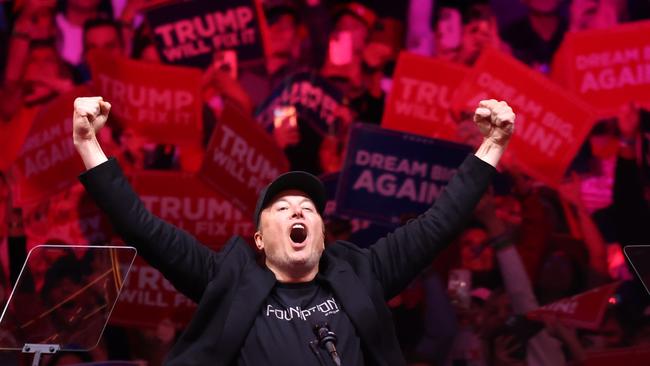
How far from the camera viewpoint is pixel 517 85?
347cm

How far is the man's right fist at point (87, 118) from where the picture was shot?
67.7 inches

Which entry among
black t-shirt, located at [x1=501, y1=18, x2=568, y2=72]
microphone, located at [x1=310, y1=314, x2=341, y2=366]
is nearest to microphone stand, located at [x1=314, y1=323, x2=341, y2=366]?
microphone, located at [x1=310, y1=314, x2=341, y2=366]

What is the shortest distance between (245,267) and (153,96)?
179 cm

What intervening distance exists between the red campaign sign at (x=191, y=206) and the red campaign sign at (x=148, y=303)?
0.23m

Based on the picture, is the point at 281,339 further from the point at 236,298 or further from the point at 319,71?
the point at 319,71

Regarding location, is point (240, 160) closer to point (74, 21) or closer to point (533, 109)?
point (74, 21)

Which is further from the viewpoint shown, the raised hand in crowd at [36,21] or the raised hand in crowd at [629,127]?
the raised hand in crowd at [36,21]

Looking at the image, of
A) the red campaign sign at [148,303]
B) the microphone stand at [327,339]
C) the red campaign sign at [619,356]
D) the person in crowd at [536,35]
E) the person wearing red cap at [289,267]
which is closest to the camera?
the microphone stand at [327,339]

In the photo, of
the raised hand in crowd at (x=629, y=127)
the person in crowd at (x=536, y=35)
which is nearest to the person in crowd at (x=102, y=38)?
the person in crowd at (x=536, y=35)

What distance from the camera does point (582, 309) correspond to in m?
3.29

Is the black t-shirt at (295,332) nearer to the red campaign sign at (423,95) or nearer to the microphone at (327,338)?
the microphone at (327,338)

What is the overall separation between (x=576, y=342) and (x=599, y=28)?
131 cm

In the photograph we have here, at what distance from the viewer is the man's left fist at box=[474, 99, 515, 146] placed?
6.29ft

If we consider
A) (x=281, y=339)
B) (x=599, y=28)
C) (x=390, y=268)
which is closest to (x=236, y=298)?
(x=281, y=339)
